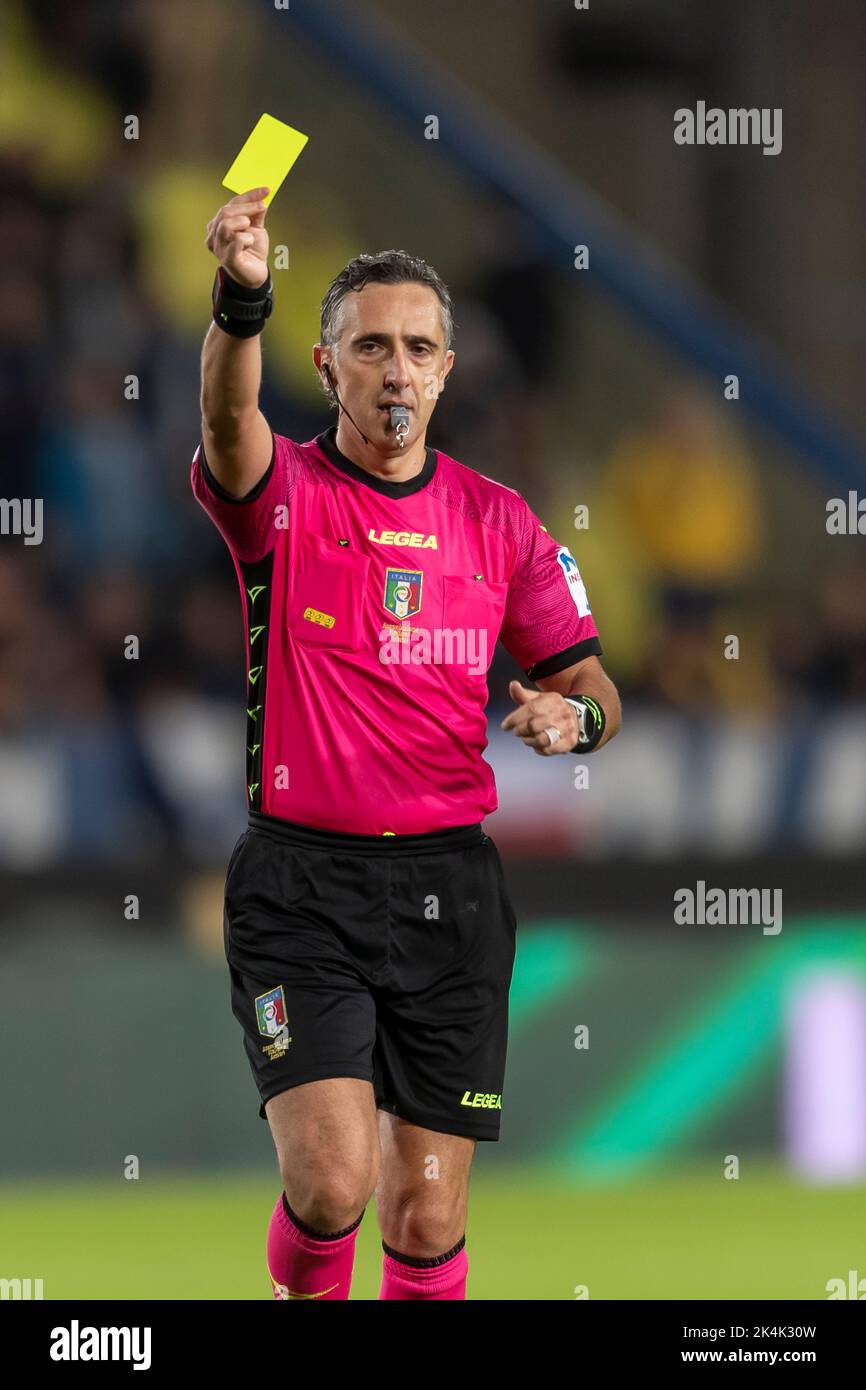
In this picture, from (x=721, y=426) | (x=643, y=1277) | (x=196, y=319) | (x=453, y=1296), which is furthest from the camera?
(x=721, y=426)

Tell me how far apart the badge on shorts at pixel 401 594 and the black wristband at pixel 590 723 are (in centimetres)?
39

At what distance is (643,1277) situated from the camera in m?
7.08

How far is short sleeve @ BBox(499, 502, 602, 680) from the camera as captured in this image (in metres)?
5.04

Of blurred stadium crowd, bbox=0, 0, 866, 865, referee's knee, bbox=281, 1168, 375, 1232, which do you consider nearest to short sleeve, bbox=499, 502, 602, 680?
referee's knee, bbox=281, 1168, 375, 1232

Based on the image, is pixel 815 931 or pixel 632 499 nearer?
pixel 815 931

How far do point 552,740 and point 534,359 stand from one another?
6.41 meters

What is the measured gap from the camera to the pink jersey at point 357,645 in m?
4.67

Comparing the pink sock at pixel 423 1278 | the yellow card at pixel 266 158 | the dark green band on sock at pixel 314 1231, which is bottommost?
the pink sock at pixel 423 1278

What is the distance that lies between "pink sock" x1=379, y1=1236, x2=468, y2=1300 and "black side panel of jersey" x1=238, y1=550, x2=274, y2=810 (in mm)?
1031

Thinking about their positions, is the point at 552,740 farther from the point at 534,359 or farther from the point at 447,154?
the point at 447,154

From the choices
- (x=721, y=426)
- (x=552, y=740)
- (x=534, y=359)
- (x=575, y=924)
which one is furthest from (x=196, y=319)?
(x=552, y=740)

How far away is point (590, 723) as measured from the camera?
4.75 metres

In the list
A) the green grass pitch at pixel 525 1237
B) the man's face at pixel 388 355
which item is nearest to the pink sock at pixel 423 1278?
the man's face at pixel 388 355

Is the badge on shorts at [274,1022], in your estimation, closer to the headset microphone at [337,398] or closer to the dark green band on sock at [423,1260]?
the dark green band on sock at [423,1260]
